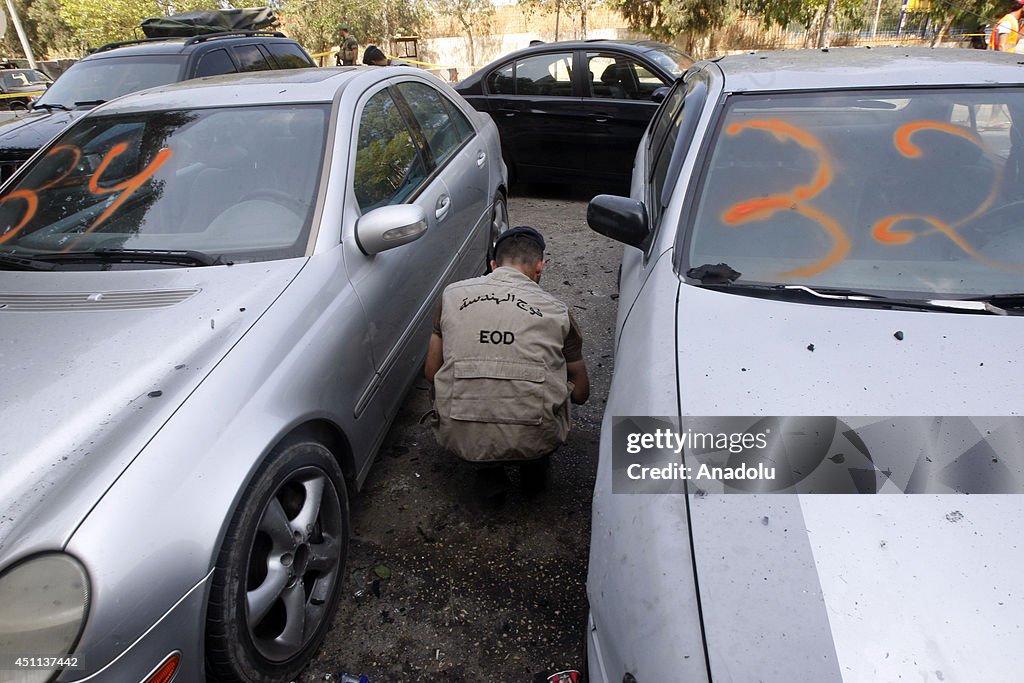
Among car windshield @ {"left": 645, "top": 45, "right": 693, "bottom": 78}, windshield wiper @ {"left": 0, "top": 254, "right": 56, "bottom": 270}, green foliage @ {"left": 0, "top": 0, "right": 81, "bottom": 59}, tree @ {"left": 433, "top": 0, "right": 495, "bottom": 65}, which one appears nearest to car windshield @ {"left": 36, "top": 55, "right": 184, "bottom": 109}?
windshield wiper @ {"left": 0, "top": 254, "right": 56, "bottom": 270}

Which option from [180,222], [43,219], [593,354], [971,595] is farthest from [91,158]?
[971,595]

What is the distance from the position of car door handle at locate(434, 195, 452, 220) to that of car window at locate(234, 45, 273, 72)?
4.33 meters

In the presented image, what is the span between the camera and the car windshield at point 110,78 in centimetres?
551

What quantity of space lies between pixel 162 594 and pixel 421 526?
1175 mm

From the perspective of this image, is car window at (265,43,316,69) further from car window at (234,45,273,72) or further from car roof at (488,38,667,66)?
car roof at (488,38,667,66)

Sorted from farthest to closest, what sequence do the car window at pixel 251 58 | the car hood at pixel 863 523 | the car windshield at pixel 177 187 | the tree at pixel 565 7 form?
the tree at pixel 565 7, the car window at pixel 251 58, the car windshield at pixel 177 187, the car hood at pixel 863 523

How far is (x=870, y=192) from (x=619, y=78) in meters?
4.00

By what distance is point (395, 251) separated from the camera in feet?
8.31

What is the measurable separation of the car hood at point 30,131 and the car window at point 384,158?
319 cm

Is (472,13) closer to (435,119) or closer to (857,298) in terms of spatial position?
(435,119)

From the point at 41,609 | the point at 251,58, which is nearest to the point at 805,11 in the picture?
the point at 251,58

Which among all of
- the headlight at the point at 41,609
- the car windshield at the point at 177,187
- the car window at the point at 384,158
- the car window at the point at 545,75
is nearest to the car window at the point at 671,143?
the car window at the point at 384,158

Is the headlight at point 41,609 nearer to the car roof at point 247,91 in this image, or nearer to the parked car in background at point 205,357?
the parked car in background at point 205,357

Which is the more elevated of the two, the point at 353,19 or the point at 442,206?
the point at 353,19
